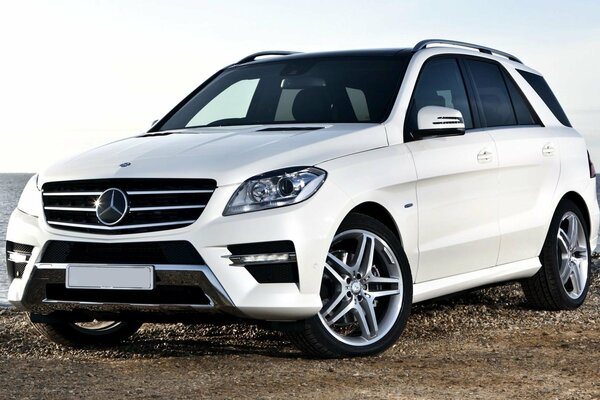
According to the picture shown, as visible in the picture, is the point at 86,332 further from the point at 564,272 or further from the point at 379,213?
the point at 564,272

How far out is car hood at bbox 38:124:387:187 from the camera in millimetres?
5812

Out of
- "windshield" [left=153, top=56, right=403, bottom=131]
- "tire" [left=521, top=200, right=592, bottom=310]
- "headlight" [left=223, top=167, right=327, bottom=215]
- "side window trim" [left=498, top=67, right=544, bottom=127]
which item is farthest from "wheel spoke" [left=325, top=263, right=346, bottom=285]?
"side window trim" [left=498, top=67, right=544, bottom=127]

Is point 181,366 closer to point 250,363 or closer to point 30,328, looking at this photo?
point 250,363

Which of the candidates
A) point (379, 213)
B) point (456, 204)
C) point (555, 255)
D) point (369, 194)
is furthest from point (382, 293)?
point (555, 255)

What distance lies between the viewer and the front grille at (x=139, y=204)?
18.9 feet

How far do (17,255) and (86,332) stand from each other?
969mm

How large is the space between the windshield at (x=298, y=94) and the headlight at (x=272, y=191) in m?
1.07

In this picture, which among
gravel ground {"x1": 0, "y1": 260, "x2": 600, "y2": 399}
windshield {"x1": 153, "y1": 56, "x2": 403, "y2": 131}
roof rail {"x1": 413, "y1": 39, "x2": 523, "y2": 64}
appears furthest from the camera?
roof rail {"x1": 413, "y1": 39, "x2": 523, "y2": 64}

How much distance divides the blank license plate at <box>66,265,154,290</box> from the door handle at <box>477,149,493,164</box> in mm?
2544

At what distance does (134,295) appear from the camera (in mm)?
5855

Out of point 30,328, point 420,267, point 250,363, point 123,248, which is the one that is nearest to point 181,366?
point 250,363

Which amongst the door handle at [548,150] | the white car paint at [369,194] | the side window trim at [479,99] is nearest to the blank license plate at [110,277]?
the white car paint at [369,194]

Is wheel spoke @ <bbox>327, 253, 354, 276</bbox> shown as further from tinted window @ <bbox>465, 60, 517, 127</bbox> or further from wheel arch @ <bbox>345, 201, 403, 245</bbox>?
tinted window @ <bbox>465, 60, 517, 127</bbox>

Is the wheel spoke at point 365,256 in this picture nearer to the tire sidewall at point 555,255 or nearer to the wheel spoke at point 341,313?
the wheel spoke at point 341,313
